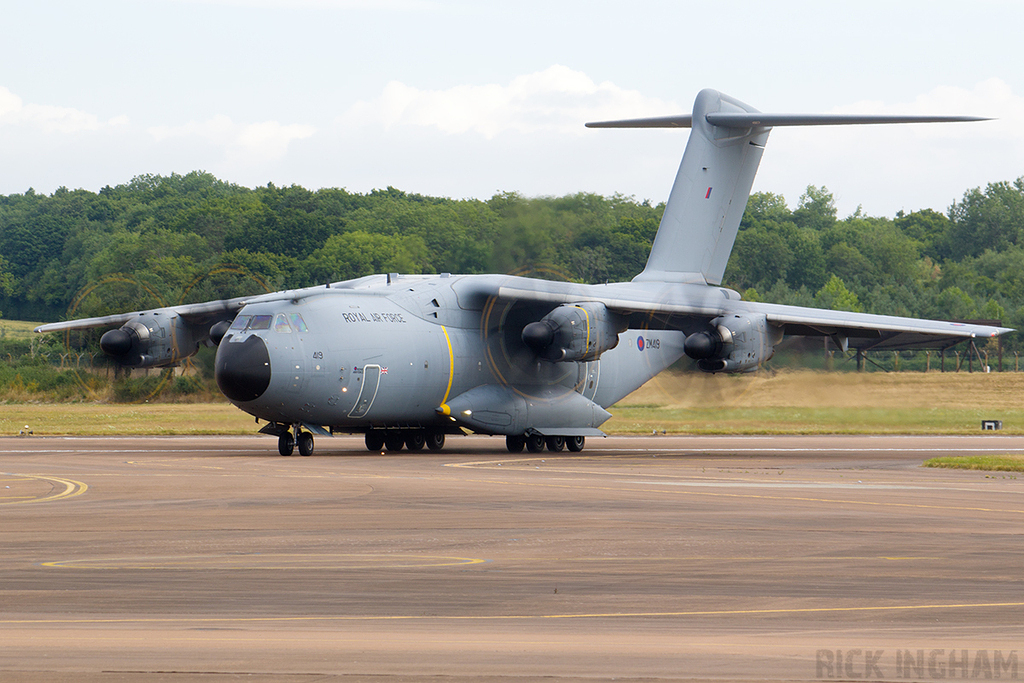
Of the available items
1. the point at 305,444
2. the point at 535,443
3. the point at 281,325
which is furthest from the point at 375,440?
the point at 281,325

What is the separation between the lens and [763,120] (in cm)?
3500

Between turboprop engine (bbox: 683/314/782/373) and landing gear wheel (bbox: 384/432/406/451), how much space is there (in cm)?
817

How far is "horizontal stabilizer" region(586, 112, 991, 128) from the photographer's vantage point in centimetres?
3250

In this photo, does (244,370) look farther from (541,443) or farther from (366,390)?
(541,443)

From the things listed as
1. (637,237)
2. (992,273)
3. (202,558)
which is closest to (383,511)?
(202,558)

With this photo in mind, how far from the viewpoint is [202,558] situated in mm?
12344

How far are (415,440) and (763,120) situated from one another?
13159 millimetres

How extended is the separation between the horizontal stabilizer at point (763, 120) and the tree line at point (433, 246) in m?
2.54

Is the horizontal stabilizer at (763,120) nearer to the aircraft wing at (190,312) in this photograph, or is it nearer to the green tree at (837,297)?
the aircraft wing at (190,312)

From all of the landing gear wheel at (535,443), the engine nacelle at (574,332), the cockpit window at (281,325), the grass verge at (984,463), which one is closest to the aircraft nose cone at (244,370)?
the cockpit window at (281,325)

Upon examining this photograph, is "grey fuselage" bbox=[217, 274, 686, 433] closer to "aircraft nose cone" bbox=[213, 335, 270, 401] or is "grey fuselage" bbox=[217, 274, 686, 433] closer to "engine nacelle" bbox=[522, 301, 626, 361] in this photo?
"aircraft nose cone" bbox=[213, 335, 270, 401]

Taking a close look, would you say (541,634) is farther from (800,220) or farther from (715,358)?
(800,220)

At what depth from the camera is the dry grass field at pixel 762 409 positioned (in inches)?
1319

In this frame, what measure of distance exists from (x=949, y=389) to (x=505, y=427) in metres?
18.1
